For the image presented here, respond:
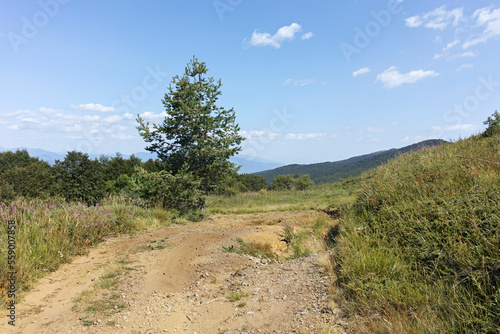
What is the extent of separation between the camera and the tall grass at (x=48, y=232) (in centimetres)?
430

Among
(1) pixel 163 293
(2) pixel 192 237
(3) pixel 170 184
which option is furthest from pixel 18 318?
(3) pixel 170 184

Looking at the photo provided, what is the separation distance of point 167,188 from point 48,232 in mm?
5229

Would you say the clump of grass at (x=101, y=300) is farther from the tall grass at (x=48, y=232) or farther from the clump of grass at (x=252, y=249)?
the clump of grass at (x=252, y=249)

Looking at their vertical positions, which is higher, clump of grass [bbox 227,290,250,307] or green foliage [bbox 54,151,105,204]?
green foliage [bbox 54,151,105,204]

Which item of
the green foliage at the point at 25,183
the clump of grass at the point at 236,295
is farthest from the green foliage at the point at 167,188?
Result: the green foliage at the point at 25,183

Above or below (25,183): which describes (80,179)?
below

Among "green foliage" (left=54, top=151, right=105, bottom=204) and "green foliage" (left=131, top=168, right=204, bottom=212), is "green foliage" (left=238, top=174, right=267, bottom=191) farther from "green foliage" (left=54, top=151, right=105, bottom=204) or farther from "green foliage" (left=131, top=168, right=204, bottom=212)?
"green foliage" (left=131, top=168, right=204, bottom=212)

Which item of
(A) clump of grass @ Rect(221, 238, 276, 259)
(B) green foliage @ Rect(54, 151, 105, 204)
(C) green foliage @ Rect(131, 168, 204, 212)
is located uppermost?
(B) green foliage @ Rect(54, 151, 105, 204)

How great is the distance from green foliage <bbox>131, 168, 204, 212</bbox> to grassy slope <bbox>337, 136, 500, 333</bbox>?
7.54 metres

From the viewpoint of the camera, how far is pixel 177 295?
172 inches

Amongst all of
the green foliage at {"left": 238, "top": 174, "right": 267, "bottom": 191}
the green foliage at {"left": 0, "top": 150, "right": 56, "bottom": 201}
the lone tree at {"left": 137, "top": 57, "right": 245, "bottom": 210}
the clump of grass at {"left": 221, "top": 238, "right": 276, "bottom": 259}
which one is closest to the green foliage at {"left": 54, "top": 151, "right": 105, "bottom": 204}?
the green foliage at {"left": 0, "top": 150, "right": 56, "bottom": 201}

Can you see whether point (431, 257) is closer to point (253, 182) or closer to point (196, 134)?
point (196, 134)

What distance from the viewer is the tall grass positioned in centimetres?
430

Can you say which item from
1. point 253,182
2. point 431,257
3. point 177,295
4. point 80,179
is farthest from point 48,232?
point 253,182
